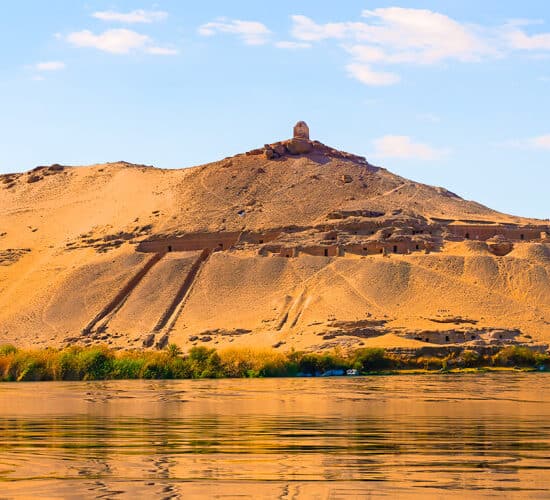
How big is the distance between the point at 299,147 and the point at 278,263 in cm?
2142

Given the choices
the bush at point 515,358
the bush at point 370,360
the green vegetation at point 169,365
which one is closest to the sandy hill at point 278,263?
the bush at point 515,358

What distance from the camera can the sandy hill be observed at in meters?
73.5

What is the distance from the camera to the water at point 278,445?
52.0 feet

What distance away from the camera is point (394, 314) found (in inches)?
2879

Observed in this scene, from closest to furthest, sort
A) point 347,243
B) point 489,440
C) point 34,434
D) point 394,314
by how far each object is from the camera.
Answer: point 489,440, point 34,434, point 394,314, point 347,243

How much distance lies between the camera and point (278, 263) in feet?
273

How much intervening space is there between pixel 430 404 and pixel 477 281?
1794 inches

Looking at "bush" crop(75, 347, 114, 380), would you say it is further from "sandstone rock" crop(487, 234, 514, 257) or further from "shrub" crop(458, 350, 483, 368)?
"sandstone rock" crop(487, 234, 514, 257)

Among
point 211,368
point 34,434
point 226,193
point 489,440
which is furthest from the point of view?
point 226,193

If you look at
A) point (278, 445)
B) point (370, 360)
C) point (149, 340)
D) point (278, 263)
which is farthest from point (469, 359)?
point (278, 445)

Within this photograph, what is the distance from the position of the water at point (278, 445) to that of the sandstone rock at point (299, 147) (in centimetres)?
6237

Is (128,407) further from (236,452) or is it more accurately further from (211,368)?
(211,368)

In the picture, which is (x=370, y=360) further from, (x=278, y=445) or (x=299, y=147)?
(x=299, y=147)

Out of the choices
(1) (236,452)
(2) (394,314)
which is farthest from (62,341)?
(1) (236,452)
